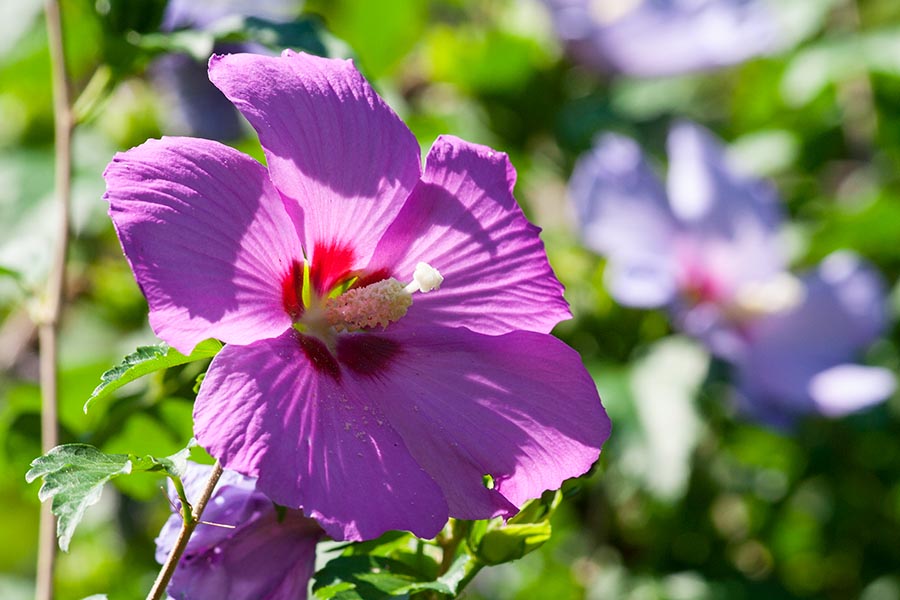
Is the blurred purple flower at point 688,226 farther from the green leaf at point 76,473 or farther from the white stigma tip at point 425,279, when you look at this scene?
the green leaf at point 76,473

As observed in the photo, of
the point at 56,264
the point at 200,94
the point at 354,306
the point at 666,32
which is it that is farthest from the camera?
the point at 666,32

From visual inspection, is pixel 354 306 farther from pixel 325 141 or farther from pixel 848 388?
pixel 848 388

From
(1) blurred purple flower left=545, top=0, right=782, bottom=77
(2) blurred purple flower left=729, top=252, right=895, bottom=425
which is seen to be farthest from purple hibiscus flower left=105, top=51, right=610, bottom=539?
(1) blurred purple flower left=545, top=0, right=782, bottom=77

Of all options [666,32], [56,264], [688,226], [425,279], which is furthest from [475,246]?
[666,32]

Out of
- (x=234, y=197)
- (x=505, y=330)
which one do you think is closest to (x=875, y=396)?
(x=505, y=330)

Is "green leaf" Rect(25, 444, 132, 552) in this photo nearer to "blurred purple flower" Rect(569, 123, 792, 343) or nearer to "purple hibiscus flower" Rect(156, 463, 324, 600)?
"purple hibiscus flower" Rect(156, 463, 324, 600)

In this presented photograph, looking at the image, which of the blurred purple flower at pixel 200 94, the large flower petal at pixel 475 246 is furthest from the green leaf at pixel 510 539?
the blurred purple flower at pixel 200 94

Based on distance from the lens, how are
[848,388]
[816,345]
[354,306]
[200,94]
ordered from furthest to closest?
[200,94] < [816,345] < [848,388] < [354,306]
